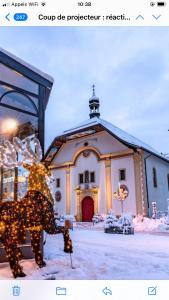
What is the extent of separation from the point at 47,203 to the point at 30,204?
24 centimetres

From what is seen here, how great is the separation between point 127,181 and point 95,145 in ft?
8.62

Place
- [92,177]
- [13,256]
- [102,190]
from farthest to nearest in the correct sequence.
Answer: [92,177], [102,190], [13,256]

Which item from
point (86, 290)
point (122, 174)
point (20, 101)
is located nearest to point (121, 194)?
point (122, 174)

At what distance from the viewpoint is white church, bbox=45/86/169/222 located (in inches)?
537

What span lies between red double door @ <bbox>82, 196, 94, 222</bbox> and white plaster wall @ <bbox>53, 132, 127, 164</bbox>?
251 cm

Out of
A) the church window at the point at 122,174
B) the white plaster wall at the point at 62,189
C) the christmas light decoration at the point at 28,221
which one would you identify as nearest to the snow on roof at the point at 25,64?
the christmas light decoration at the point at 28,221

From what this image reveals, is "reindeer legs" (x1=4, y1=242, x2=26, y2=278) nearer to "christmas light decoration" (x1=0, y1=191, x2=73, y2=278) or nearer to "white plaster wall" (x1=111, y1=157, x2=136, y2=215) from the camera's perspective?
"christmas light decoration" (x1=0, y1=191, x2=73, y2=278)

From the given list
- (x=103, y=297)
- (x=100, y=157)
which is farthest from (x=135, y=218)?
(x=103, y=297)

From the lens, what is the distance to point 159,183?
14680mm
